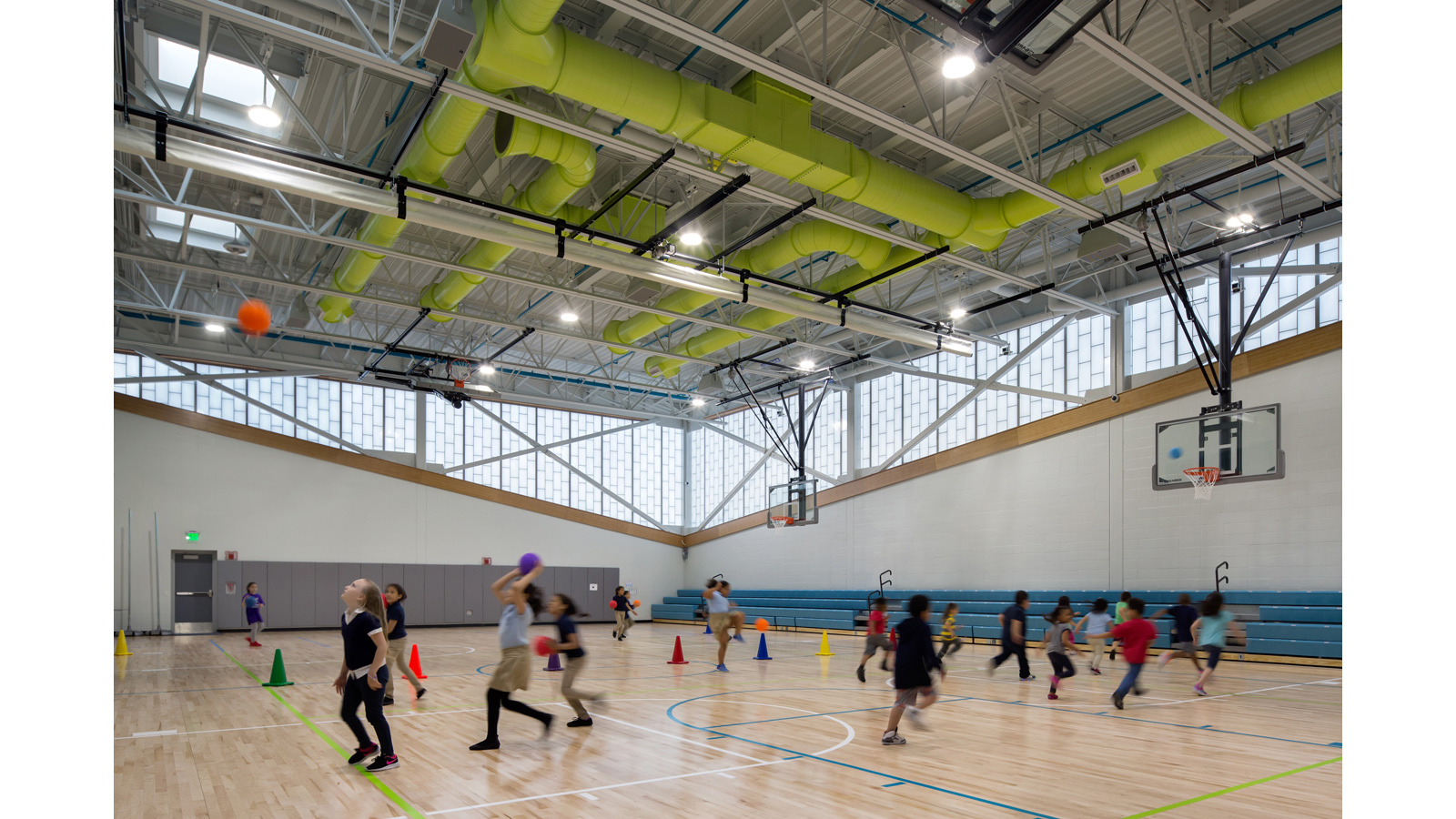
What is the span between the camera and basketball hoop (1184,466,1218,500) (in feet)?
51.7

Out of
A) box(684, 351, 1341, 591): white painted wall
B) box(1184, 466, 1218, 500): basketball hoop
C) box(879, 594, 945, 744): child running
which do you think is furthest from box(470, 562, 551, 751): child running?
box(684, 351, 1341, 591): white painted wall

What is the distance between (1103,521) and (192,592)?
84.5 feet

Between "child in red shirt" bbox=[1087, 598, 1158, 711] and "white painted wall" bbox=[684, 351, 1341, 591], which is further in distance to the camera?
"white painted wall" bbox=[684, 351, 1341, 591]

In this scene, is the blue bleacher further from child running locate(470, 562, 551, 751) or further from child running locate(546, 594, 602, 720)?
child running locate(470, 562, 551, 751)

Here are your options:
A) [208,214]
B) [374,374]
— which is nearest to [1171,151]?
[208,214]

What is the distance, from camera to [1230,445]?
15359 mm

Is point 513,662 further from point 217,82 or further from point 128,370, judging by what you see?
point 128,370

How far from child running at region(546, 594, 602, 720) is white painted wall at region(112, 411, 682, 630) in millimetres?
20738

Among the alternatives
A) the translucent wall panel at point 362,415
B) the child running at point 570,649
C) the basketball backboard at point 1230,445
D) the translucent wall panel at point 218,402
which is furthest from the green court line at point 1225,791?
the translucent wall panel at point 218,402

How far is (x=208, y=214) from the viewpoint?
13.8 m

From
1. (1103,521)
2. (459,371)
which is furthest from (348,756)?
(1103,521)

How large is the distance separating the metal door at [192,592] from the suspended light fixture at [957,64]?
2589 cm

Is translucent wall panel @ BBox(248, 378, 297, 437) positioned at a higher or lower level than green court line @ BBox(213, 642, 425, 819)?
higher

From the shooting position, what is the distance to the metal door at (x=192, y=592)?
25312 mm
